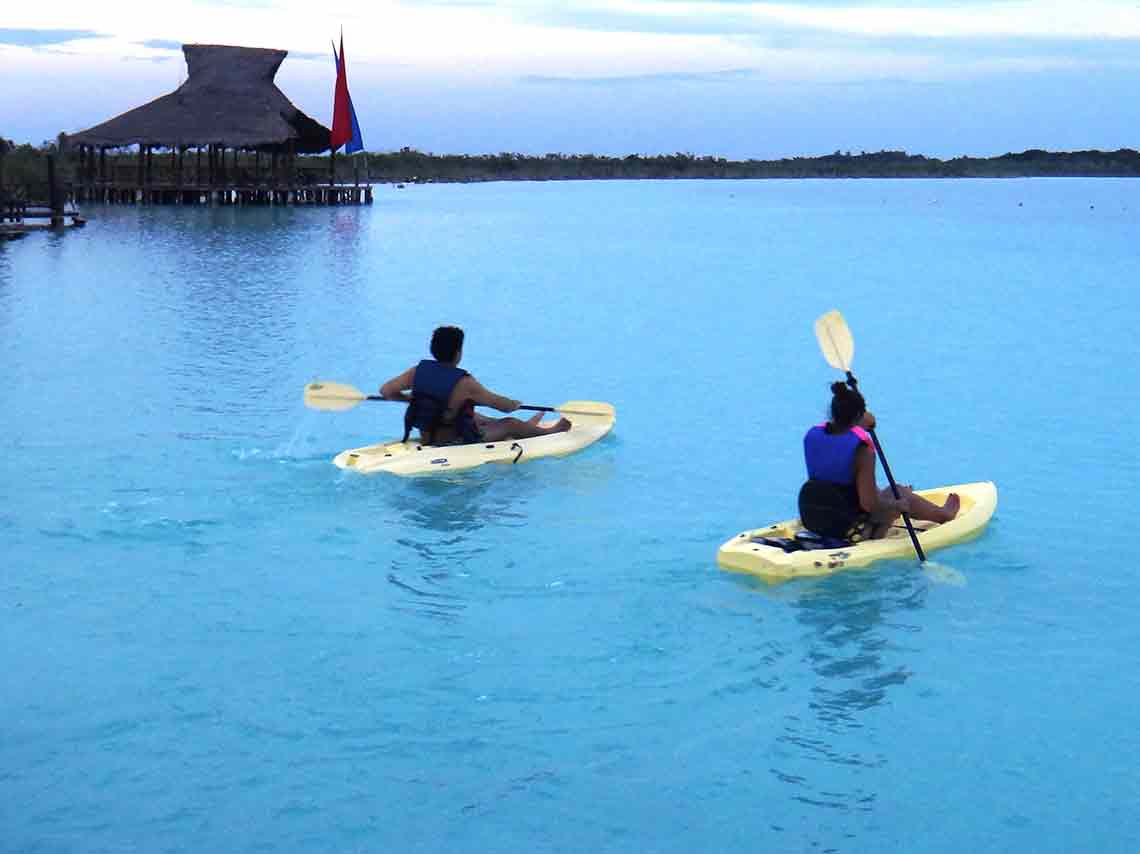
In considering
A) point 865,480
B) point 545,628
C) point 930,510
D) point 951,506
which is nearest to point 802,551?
point 865,480

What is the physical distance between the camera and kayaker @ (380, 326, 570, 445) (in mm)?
9695

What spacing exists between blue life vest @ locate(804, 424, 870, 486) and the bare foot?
1.40 metres

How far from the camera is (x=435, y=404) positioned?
32.7ft

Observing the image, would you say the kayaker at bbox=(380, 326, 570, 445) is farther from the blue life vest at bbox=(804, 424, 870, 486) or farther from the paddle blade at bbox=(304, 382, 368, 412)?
the blue life vest at bbox=(804, 424, 870, 486)

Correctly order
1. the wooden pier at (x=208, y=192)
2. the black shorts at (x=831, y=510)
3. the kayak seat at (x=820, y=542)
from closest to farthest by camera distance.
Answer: the black shorts at (x=831, y=510) < the kayak seat at (x=820, y=542) < the wooden pier at (x=208, y=192)

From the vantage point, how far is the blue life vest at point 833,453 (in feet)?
24.4

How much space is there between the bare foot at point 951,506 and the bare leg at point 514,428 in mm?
3344

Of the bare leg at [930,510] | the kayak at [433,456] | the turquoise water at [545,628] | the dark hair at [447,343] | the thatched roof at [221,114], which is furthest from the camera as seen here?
the thatched roof at [221,114]

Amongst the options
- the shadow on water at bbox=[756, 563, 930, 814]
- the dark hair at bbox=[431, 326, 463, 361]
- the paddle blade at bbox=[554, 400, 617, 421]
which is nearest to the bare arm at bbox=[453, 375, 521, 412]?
the dark hair at bbox=[431, 326, 463, 361]

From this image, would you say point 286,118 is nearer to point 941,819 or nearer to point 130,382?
point 130,382

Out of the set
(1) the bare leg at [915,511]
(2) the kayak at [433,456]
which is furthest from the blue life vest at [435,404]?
(1) the bare leg at [915,511]

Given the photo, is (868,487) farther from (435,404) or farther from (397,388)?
(397,388)

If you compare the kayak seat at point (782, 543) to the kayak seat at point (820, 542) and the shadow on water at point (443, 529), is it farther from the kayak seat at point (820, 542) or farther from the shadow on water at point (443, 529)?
the shadow on water at point (443, 529)

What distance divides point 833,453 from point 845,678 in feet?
4.08
